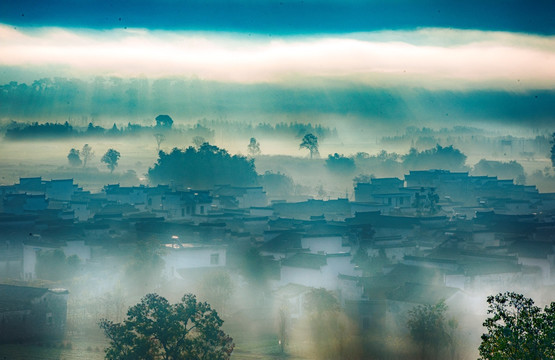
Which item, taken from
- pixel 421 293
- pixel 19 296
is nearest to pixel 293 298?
pixel 421 293

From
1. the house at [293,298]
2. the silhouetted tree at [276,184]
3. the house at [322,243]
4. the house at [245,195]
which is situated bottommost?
the house at [293,298]

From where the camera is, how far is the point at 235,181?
73.7 metres

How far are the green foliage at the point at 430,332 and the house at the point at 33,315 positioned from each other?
11.1 m

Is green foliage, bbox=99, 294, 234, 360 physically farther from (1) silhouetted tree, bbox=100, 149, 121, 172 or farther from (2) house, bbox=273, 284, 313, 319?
(1) silhouetted tree, bbox=100, 149, 121, 172

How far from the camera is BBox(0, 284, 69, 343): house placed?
89.5 ft

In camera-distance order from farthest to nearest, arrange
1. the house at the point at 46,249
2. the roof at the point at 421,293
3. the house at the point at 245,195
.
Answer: the house at the point at 245,195
the house at the point at 46,249
the roof at the point at 421,293

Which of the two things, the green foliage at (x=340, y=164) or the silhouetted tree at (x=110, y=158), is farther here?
the green foliage at (x=340, y=164)

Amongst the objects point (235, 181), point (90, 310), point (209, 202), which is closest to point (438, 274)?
point (90, 310)

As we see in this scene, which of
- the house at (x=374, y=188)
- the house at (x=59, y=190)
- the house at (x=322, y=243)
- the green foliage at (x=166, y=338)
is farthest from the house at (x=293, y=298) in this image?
the house at (x=59, y=190)

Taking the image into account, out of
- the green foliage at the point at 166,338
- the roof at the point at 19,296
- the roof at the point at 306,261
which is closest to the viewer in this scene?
the green foliage at the point at 166,338

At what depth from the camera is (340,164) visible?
89.1 m

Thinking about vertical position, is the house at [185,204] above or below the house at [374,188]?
below

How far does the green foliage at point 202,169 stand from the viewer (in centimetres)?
7339

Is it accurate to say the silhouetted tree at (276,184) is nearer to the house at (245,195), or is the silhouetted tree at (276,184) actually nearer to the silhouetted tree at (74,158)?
the house at (245,195)
